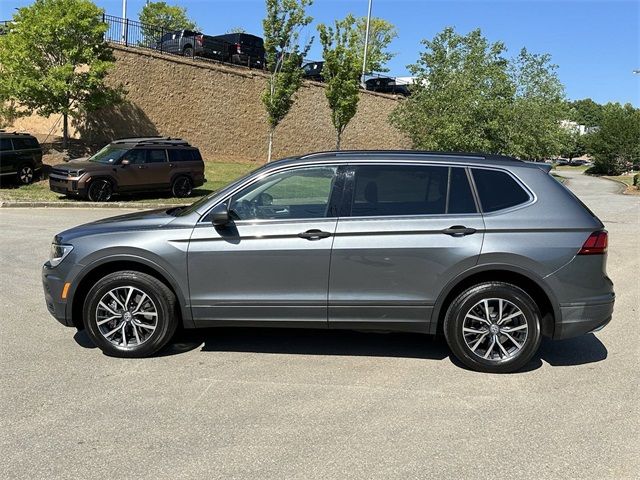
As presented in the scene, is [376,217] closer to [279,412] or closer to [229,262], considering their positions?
[229,262]

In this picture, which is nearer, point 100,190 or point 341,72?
point 100,190

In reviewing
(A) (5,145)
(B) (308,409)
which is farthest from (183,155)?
(B) (308,409)

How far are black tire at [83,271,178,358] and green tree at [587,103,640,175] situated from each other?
6088 centimetres

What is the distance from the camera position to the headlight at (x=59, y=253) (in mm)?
4746

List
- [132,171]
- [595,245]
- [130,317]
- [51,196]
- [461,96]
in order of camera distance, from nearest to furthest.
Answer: [595,245], [130,317], [132,171], [51,196], [461,96]

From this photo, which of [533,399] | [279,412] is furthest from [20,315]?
[533,399]

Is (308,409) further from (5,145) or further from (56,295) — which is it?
(5,145)

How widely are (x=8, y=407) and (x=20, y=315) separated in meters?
2.31

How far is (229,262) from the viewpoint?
4574 millimetres

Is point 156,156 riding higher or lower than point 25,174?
higher

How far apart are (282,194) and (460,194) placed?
4.82 feet

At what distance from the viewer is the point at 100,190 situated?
16.7 m

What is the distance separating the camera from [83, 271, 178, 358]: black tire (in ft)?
15.3

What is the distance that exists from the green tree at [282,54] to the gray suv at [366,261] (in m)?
20.1
